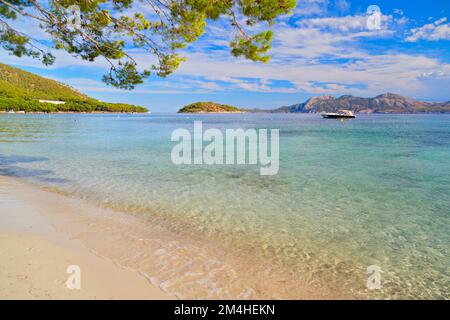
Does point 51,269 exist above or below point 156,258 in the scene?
above

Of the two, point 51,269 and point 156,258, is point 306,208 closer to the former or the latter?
point 156,258

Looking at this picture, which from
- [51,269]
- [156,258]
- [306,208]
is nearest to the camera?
[51,269]

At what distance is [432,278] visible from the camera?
501 centimetres

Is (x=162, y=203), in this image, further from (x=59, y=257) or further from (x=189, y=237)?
(x=59, y=257)

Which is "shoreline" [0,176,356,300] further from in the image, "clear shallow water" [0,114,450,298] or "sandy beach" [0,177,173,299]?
"clear shallow water" [0,114,450,298]

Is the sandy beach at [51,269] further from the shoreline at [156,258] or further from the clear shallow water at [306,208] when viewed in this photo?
the clear shallow water at [306,208]

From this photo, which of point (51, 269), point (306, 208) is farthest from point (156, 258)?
point (306, 208)

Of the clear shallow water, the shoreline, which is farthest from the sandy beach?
the clear shallow water

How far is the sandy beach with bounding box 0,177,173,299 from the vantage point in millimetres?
4078

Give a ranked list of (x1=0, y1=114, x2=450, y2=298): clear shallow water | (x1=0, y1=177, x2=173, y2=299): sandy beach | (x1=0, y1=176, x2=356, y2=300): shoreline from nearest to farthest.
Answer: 1. (x1=0, y1=177, x2=173, y2=299): sandy beach
2. (x1=0, y1=176, x2=356, y2=300): shoreline
3. (x1=0, y1=114, x2=450, y2=298): clear shallow water

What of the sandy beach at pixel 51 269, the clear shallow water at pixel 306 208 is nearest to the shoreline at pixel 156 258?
the sandy beach at pixel 51 269

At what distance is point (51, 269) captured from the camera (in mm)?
4684
